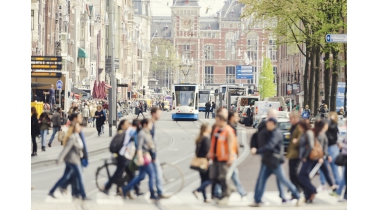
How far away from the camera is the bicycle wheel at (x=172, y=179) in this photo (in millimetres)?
21250

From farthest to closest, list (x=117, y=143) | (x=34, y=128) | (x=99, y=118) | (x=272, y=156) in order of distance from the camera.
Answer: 1. (x=34, y=128)
2. (x=99, y=118)
3. (x=117, y=143)
4. (x=272, y=156)

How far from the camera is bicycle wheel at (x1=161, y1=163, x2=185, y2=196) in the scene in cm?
2125

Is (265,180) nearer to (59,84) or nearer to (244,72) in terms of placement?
(244,72)

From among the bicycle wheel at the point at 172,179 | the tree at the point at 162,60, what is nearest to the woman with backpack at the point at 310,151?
the bicycle wheel at the point at 172,179

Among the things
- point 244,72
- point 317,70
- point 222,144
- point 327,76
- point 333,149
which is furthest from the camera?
point 317,70

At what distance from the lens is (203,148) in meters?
20.4

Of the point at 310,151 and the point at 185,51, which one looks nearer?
the point at 310,151

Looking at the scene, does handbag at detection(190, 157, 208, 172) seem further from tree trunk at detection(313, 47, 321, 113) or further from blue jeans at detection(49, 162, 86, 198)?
tree trunk at detection(313, 47, 321, 113)

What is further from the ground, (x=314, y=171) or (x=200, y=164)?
(x=200, y=164)

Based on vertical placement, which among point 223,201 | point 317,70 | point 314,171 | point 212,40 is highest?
point 212,40

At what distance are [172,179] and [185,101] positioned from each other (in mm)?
5060

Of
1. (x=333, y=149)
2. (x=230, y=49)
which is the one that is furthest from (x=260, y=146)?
(x=230, y=49)
